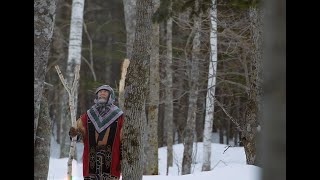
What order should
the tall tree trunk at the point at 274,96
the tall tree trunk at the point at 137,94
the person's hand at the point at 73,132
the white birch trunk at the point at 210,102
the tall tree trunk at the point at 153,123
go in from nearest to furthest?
the tall tree trunk at the point at 274,96, the tall tree trunk at the point at 137,94, the person's hand at the point at 73,132, the tall tree trunk at the point at 153,123, the white birch trunk at the point at 210,102

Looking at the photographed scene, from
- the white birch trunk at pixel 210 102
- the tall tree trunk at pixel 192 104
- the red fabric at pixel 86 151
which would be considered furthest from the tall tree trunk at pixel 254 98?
the tall tree trunk at pixel 192 104

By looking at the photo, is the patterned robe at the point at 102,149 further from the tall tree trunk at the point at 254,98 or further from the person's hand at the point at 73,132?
the tall tree trunk at the point at 254,98

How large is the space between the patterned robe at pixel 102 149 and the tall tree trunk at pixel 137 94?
333 mm

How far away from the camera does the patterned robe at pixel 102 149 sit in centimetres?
742

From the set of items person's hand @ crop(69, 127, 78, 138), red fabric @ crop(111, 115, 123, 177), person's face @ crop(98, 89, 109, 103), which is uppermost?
person's face @ crop(98, 89, 109, 103)

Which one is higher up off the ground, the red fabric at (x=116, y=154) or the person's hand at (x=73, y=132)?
the person's hand at (x=73, y=132)

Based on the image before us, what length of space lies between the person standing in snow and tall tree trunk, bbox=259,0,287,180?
18.8 ft

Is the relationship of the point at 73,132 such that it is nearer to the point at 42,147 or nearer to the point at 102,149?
the point at 102,149

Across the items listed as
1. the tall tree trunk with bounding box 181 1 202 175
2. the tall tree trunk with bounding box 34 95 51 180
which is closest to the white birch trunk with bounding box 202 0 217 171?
the tall tree trunk with bounding box 181 1 202 175

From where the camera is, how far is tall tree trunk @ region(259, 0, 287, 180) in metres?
1.71

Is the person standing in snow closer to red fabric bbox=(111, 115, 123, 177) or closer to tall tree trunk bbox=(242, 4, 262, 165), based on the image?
red fabric bbox=(111, 115, 123, 177)
